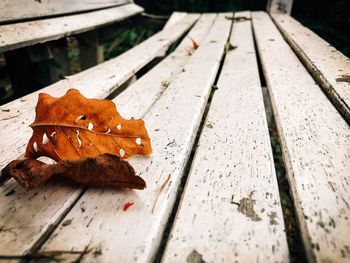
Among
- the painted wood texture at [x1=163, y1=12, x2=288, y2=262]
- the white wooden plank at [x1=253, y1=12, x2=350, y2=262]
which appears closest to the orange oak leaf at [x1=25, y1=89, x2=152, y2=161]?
the painted wood texture at [x1=163, y1=12, x2=288, y2=262]

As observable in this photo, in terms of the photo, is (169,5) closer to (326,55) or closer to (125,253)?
(326,55)

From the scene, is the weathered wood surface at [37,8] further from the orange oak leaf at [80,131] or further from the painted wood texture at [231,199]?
the painted wood texture at [231,199]

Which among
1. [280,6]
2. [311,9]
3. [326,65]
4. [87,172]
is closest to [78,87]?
[87,172]

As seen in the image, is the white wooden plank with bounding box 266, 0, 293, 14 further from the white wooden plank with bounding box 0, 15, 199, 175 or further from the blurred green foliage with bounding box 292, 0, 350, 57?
the white wooden plank with bounding box 0, 15, 199, 175

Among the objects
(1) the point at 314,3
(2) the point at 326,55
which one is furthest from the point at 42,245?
(1) the point at 314,3

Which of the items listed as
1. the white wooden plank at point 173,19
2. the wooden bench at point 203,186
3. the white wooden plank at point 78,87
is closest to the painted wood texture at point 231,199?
the wooden bench at point 203,186

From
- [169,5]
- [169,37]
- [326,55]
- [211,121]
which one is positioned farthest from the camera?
[169,5]

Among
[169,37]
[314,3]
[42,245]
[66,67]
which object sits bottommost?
[66,67]
